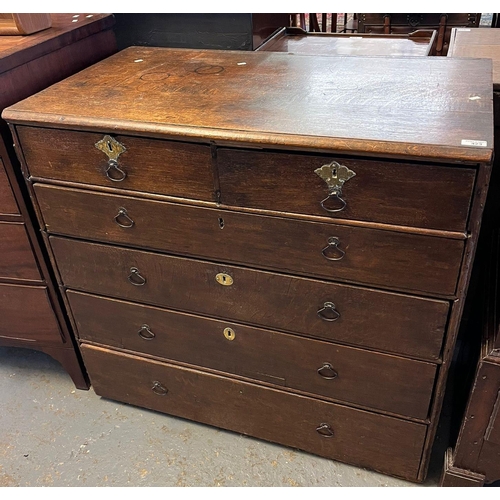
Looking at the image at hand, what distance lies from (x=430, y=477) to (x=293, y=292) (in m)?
0.72

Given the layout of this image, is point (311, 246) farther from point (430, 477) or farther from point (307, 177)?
point (430, 477)

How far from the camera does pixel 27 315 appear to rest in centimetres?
164

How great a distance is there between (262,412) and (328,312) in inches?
17.5

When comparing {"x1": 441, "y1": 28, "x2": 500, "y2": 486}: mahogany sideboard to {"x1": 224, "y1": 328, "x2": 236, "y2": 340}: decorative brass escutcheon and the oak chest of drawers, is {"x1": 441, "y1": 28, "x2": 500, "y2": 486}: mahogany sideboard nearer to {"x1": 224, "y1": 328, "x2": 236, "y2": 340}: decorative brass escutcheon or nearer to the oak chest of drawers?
the oak chest of drawers

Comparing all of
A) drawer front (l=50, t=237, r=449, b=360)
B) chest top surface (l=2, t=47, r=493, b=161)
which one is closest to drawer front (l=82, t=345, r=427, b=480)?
drawer front (l=50, t=237, r=449, b=360)

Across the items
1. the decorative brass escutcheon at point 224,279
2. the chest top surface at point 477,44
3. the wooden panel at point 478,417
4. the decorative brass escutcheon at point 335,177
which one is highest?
the chest top surface at point 477,44

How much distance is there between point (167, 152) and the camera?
1116 mm

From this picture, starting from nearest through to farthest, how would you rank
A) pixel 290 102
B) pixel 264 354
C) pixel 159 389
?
pixel 290 102 → pixel 264 354 → pixel 159 389

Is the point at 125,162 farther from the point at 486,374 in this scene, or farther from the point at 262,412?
the point at 486,374

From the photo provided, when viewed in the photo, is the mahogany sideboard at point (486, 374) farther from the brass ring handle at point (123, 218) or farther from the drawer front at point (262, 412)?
the brass ring handle at point (123, 218)

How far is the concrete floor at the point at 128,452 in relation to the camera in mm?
1507

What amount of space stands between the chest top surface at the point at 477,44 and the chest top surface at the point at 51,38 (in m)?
1.05

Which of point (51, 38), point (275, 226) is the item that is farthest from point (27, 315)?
point (275, 226)

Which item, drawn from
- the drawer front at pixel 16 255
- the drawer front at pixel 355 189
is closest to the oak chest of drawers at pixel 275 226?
the drawer front at pixel 355 189
